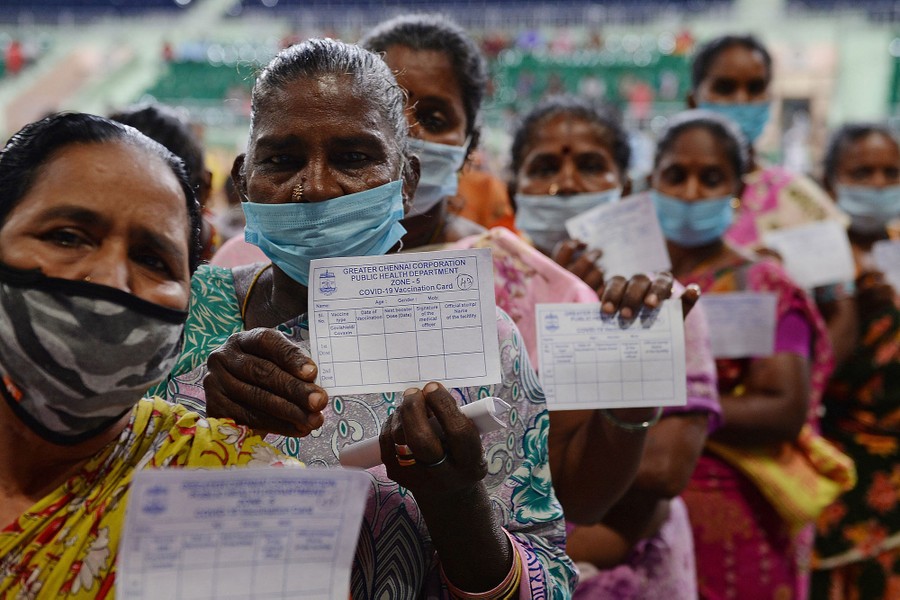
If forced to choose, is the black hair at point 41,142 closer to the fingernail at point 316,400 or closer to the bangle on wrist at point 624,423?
the fingernail at point 316,400

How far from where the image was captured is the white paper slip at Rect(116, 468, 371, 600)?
97cm

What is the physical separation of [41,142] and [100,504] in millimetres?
453

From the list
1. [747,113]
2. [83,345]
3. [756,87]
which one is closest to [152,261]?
[83,345]

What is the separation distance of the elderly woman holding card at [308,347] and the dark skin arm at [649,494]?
0.82 m

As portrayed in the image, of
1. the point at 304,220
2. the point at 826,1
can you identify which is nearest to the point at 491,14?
the point at 826,1

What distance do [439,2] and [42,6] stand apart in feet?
27.3

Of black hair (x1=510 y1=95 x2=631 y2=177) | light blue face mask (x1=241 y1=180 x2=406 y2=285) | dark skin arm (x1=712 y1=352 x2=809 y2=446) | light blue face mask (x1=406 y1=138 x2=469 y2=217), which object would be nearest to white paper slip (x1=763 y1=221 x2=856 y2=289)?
dark skin arm (x1=712 y1=352 x2=809 y2=446)

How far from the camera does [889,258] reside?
12.3 feet

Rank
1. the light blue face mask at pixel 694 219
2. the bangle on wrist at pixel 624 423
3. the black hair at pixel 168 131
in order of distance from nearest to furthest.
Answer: the bangle on wrist at pixel 624 423 → the black hair at pixel 168 131 → the light blue face mask at pixel 694 219

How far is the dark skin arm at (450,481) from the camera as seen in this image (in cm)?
120

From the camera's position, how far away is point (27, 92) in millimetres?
17734

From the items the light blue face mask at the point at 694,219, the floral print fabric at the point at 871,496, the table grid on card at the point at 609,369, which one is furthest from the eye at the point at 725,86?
the table grid on card at the point at 609,369

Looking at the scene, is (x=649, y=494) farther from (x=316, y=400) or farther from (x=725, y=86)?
(x=725, y=86)

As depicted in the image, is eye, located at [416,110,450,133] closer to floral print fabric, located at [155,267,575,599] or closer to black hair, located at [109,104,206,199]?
black hair, located at [109,104,206,199]
